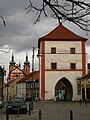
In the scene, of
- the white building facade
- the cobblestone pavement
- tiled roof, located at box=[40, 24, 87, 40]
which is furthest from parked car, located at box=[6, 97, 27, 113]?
tiled roof, located at box=[40, 24, 87, 40]

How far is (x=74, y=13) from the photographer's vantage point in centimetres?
725

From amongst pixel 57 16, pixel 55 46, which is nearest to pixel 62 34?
pixel 55 46

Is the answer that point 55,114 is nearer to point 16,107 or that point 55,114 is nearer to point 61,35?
point 16,107

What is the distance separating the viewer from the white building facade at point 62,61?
72.6 meters

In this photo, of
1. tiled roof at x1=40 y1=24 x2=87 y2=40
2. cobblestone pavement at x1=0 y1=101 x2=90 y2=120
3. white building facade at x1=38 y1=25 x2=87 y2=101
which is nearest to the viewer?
cobblestone pavement at x1=0 y1=101 x2=90 y2=120

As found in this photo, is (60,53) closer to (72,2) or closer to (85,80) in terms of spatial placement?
(85,80)

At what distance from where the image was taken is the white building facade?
72.6 meters

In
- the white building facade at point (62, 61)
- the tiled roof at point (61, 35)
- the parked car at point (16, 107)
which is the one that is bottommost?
the parked car at point (16, 107)

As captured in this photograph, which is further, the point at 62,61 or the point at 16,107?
the point at 62,61

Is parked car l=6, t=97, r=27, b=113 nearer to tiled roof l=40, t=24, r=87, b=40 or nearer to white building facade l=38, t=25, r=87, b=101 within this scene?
white building facade l=38, t=25, r=87, b=101

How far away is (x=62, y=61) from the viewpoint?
7431 centimetres

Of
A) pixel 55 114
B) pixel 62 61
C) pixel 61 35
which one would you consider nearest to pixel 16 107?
pixel 55 114

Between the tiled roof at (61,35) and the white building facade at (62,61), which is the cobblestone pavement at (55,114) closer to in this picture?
the white building facade at (62,61)

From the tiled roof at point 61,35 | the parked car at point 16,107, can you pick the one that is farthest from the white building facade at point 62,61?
the parked car at point 16,107
